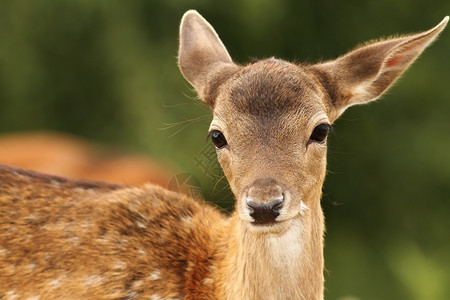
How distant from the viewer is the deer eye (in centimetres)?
540

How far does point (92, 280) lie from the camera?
548 centimetres

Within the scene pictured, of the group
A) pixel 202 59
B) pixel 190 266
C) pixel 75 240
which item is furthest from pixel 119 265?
pixel 202 59

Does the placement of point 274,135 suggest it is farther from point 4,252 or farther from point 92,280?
point 4,252

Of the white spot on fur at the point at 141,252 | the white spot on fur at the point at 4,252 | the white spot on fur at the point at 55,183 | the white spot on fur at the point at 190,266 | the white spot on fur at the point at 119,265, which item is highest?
the white spot on fur at the point at 55,183

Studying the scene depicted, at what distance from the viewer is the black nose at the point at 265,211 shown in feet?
16.1

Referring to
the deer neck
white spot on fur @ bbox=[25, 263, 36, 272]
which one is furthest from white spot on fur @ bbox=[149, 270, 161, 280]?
white spot on fur @ bbox=[25, 263, 36, 272]

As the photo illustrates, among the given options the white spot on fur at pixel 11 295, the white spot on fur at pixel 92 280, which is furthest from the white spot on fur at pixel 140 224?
the white spot on fur at pixel 11 295

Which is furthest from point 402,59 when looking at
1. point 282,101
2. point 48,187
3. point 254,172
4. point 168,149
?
point 168,149

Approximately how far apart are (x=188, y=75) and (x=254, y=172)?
52.3 inches

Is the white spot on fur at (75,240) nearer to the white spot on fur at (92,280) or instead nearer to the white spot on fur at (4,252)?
the white spot on fur at (92,280)

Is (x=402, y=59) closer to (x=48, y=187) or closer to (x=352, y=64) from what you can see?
(x=352, y=64)

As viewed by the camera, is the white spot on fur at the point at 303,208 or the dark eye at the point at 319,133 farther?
the dark eye at the point at 319,133

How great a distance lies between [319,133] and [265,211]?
2.35 ft

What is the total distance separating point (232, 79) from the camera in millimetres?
5656
